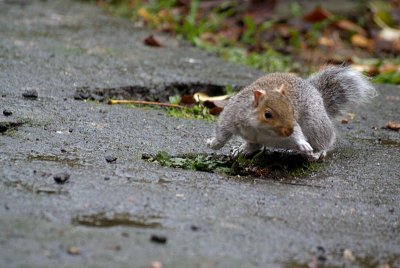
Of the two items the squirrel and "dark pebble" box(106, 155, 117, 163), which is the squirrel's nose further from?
"dark pebble" box(106, 155, 117, 163)

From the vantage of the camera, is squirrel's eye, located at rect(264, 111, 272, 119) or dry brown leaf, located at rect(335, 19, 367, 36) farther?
dry brown leaf, located at rect(335, 19, 367, 36)

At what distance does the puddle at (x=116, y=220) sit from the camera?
8.86ft

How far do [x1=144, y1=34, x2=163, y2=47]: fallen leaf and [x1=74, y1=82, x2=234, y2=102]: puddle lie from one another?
48.2 inches

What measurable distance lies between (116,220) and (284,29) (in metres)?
5.63

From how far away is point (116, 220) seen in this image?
2748mm

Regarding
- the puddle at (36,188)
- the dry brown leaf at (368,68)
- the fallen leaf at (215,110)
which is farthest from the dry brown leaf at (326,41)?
the puddle at (36,188)

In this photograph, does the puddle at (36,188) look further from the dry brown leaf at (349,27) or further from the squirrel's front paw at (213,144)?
the dry brown leaf at (349,27)

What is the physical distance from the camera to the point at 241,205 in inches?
121

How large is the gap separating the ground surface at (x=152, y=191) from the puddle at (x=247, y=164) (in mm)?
79

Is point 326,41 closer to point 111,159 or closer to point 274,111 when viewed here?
point 274,111

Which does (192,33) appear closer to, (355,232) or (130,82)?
(130,82)

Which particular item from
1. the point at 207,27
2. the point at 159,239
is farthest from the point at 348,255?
the point at 207,27

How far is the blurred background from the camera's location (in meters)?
6.79

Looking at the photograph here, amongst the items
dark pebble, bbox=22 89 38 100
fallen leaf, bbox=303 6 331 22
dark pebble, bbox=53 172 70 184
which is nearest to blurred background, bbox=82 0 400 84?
fallen leaf, bbox=303 6 331 22
